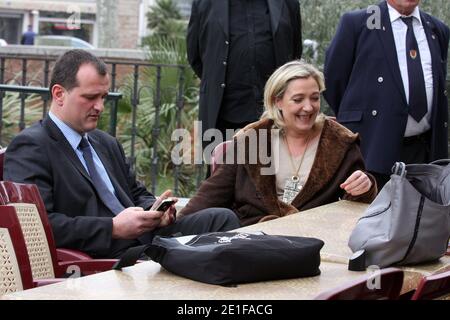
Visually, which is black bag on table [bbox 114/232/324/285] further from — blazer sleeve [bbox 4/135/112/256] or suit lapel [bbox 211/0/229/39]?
suit lapel [bbox 211/0/229/39]

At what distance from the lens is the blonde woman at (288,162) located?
5.47 m

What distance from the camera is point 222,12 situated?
7.25 meters

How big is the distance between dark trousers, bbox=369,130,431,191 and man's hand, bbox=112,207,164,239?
229cm

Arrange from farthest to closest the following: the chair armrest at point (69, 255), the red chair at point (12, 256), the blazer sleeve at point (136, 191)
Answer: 1. the blazer sleeve at point (136, 191)
2. the chair armrest at point (69, 255)
3. the red chair at point (12, 256)

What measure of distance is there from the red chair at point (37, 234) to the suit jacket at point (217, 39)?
2.91 metres

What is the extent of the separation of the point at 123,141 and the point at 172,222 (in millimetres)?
5269

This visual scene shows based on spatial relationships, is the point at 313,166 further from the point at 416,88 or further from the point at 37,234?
the point at 37,234

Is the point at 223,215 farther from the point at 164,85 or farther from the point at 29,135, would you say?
the point at 164,85

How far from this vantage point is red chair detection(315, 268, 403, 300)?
2662 millimetres

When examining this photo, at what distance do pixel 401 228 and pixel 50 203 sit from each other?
5.56 feet

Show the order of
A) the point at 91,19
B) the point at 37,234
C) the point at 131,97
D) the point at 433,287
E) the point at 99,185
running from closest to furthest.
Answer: the point at 433,287 → the point at 37,234 → the point at 99,185 → the point at 131,97 → the point at 91,19

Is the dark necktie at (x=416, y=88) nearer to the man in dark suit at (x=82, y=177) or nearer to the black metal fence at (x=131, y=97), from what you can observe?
the man in dark suit at (x=82, y=177)

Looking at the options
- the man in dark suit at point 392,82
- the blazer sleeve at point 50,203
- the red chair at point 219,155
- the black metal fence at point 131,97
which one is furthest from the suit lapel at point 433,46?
the blazer sleeve at point 50,203

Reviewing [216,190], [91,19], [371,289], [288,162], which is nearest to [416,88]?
[288,162]
